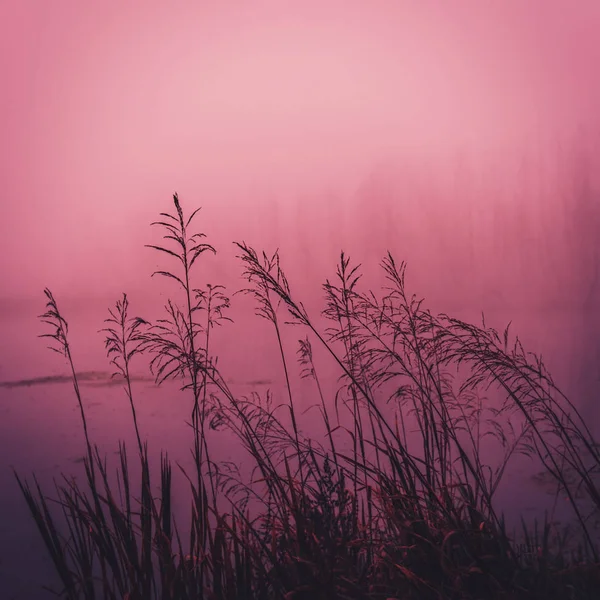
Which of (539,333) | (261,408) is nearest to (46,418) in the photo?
(261,408)

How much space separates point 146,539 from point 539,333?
127 inches

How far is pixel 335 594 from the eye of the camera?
1.47 meters

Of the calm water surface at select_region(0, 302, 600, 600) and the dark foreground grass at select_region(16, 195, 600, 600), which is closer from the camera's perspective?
the dark foreground grass at select_region(16, 195, 600, 600)

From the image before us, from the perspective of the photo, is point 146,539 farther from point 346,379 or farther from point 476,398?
point 476,398

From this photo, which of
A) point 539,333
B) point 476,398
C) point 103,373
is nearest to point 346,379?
point 476,398

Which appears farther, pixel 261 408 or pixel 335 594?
pixel 261 408

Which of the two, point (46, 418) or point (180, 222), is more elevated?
point (180, 222)

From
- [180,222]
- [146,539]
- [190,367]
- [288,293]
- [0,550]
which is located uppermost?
[180,222]

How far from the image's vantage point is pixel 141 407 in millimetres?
4922

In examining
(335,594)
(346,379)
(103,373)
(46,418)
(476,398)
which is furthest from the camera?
(46,418)

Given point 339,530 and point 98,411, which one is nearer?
point 339,530

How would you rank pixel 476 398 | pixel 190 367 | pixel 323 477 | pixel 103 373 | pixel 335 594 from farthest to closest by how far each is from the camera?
pixel 103 373 < pixel 476 398 < pixel 190 367 < pixel 323 477 < pixel 335 594

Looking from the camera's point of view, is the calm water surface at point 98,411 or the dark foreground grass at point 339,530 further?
the calm water surface at point 98,411

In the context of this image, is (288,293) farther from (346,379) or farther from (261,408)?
(346,379)
